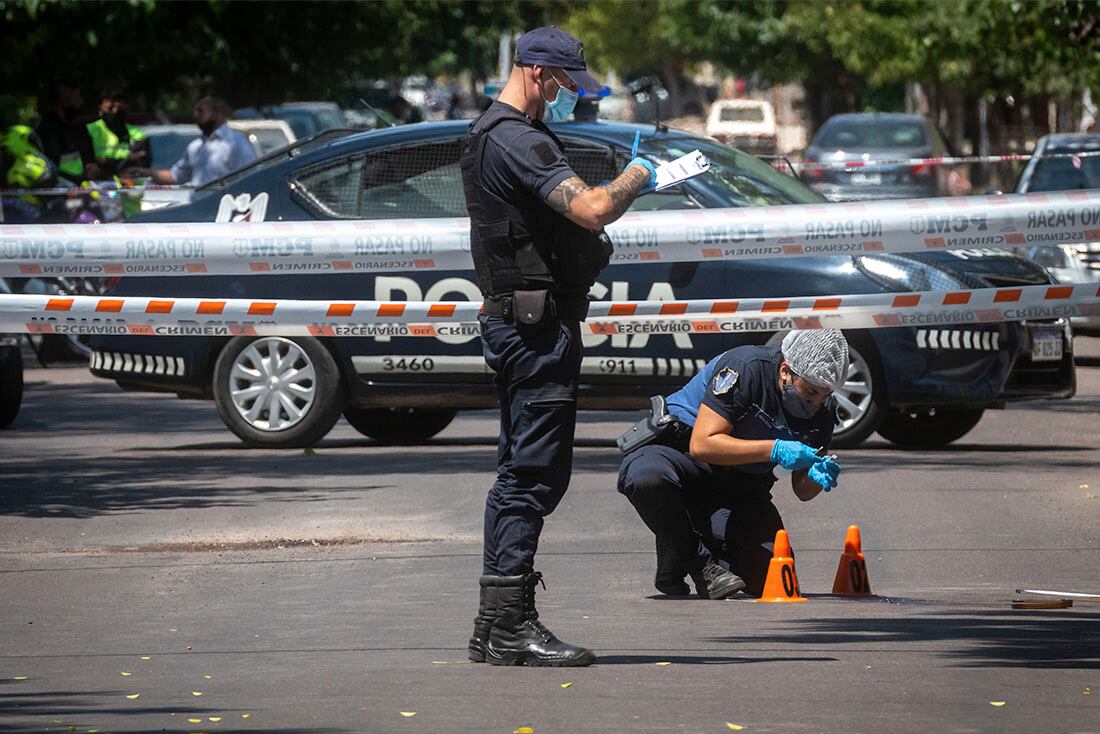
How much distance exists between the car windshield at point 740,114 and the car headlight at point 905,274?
171ft

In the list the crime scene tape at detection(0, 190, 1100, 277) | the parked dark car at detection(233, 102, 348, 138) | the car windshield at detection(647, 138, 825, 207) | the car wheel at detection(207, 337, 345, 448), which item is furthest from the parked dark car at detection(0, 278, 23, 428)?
the parked dark car at detection(233, 102, 348, 138)

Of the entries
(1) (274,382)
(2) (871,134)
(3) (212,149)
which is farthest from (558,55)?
(2) (871,134)

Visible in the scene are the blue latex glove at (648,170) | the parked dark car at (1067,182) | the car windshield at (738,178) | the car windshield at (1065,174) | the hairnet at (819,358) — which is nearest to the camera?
the blue latex glove at (648,170)

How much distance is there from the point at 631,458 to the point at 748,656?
153 centimetres

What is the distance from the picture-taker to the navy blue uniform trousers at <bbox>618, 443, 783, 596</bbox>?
761 centimetres

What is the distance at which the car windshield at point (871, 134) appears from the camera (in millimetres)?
33312

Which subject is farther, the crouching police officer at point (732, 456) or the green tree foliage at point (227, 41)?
the green tree foliage at point (227, 41)

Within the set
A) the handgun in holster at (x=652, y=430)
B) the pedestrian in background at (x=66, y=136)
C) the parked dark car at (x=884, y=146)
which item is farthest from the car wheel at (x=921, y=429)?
the parked dark car at (x=884, y=146)

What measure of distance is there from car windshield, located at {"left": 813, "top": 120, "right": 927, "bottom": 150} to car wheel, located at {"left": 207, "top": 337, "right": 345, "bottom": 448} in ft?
72.7

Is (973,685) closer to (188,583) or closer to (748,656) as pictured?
(748,656)

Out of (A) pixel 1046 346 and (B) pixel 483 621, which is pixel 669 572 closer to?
(B) pixel 483 621

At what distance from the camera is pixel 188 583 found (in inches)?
316

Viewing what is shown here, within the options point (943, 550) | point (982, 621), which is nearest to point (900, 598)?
point (982, 621)

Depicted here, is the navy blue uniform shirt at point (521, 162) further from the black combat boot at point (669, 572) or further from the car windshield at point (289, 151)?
the car windshield at point (289, 151)
